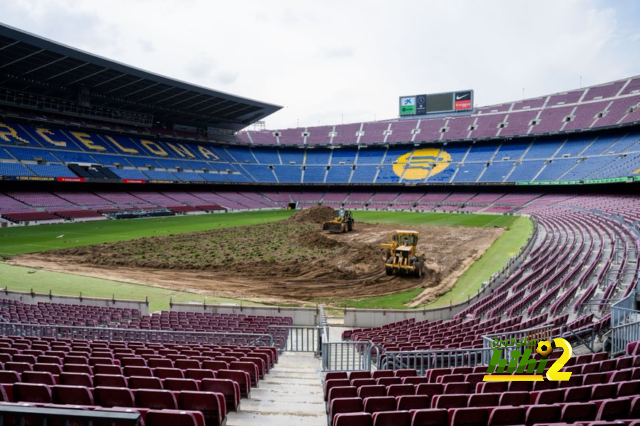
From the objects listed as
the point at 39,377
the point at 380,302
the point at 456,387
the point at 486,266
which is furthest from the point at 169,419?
the point at 486,266

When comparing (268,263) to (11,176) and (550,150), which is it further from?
(550,150)

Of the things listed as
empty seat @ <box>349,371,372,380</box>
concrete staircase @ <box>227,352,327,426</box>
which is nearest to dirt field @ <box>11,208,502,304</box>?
concrete staircase @ <box>227,352,327,426</box>

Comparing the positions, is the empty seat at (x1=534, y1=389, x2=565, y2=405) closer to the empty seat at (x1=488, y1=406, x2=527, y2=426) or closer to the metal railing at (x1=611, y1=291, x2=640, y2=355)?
the empty seat at (x1=488, y1=406, x2=527, y2=426)

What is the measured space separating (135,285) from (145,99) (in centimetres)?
5764

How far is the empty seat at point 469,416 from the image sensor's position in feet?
15.8

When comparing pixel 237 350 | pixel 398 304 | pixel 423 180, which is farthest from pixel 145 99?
pixel 237 350

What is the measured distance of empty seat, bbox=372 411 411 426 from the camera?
15.6 ft

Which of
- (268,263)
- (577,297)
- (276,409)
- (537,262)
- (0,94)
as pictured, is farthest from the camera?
(0,94)

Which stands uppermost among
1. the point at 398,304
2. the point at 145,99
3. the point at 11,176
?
the point at 145,99

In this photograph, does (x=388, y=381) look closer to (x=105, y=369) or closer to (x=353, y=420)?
(x=353, y=420)

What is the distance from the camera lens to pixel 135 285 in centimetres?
2372

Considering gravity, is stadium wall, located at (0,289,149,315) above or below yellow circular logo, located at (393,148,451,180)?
below

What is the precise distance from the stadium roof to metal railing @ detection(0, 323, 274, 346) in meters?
47.3

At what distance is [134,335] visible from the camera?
12.4 meters
